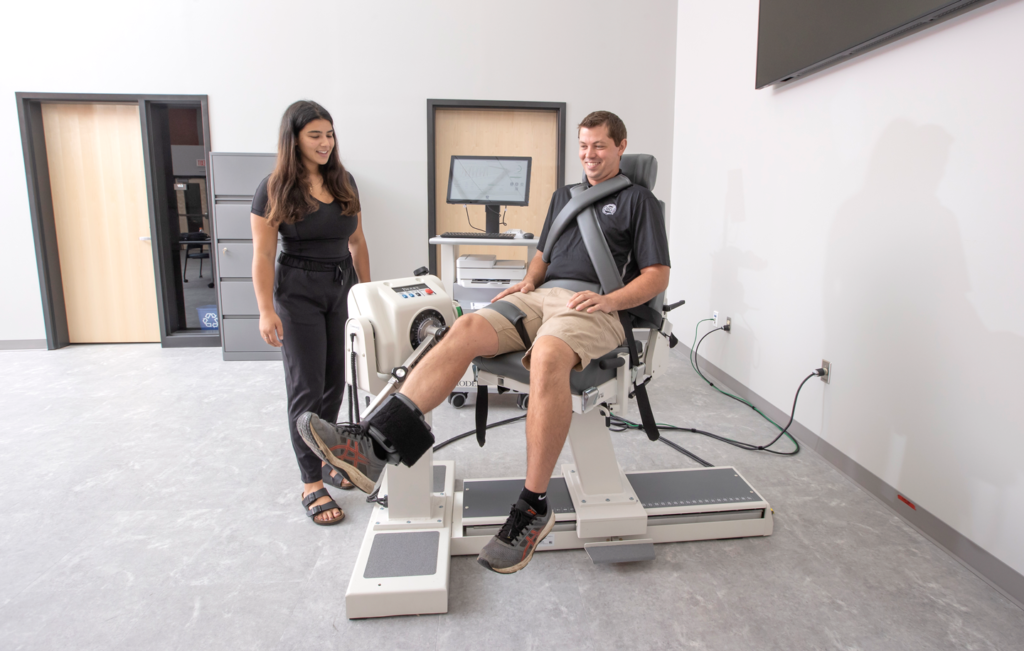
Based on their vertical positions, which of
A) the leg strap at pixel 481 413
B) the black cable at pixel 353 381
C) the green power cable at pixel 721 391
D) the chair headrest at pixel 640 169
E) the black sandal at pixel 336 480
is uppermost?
the chair headrest at pixel 640 169

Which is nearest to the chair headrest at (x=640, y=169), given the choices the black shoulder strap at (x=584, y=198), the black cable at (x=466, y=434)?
the black shoulder strap at (x=584, y=198)

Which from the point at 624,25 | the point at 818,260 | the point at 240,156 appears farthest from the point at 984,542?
the point at 240,156

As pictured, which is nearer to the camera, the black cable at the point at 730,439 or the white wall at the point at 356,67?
the black cable at the point at 730,439

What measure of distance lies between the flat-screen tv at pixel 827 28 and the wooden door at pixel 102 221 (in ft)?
13.4

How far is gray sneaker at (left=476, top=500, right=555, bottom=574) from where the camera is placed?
1.43 metres

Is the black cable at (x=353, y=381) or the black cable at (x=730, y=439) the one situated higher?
the black cable at (x=353, y=381)

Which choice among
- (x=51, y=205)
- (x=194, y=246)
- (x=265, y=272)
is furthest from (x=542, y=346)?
(x=51, y=205)

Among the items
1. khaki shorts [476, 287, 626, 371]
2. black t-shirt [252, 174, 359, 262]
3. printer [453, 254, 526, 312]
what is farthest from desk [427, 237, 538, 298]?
khaki shorts [476, 287, 626, 371]

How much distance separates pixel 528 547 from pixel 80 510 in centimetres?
162

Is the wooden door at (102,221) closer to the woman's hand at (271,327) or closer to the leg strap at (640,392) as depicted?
the woman's hand at (271,327)

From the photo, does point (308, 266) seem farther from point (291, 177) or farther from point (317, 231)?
point (291, 177)

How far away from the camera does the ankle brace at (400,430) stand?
1435 millimetres

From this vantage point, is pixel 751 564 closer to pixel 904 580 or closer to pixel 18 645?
pixel 904 580

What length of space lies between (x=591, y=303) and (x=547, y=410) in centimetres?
38
